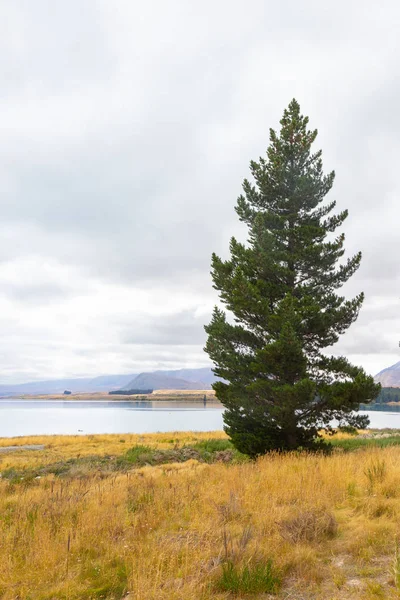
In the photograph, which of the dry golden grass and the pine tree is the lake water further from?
the dry golden grass

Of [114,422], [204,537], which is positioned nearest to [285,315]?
[204,537]

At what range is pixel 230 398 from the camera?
13867mm

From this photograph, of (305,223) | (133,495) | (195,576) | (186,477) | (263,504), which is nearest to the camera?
(195,576)

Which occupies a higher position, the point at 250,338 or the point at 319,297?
the point at 319,297

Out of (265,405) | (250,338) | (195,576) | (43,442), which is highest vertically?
(250,338)

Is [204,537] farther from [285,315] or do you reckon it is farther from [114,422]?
[114,422]

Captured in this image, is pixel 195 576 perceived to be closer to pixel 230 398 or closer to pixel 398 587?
pixel 398 587

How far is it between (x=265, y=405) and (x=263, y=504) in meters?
6.28

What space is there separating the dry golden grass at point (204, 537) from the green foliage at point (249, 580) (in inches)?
3.6

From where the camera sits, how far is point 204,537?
5.36m

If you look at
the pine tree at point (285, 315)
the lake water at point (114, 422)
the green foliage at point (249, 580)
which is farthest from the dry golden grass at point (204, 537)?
the lake water at point (114, 422)

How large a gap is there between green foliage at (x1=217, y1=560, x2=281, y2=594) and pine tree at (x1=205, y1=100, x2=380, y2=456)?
24.4 feet

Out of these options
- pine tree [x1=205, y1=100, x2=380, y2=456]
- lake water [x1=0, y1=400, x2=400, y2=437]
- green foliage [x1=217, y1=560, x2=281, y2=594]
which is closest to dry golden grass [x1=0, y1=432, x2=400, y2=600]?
green foliage [x1=217, y1=560, x2=281, y2=594]

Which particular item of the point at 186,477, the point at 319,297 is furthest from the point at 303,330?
the point at 186,477
